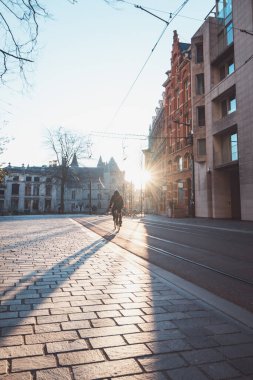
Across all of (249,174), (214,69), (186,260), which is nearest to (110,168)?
(214,69)

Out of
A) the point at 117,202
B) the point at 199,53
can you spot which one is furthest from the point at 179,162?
the point at 117,202

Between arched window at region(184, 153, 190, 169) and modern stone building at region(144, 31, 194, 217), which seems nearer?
modern stone building at region(144, 31, 194, 217)

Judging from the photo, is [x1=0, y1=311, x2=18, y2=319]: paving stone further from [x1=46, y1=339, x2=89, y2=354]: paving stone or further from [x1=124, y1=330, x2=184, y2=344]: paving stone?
[x1=124, y1=330, x2=184, y2=344]: paving stone

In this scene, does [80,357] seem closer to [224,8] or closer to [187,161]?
[224,8]

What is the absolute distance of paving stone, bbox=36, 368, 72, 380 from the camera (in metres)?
1.85

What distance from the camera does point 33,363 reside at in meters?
2.04

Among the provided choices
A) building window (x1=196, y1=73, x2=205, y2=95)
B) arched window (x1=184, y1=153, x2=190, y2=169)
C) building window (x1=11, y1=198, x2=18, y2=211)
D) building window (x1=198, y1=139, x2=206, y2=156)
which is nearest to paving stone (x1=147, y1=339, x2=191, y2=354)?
building window (x1=198, y1=139, x2=206, y2=156)

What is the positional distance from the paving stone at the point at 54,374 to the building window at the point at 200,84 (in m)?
28.3

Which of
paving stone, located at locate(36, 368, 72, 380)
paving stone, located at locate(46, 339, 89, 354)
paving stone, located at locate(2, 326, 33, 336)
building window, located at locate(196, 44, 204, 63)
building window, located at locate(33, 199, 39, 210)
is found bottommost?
paving stone, located at locate(36, 368, 72, 380)

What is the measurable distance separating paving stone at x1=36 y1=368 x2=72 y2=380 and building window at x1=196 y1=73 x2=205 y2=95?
92.9 feet

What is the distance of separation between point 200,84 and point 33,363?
28.8 metres

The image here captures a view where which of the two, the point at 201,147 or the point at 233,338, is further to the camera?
the point at 201,147

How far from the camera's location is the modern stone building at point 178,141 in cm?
3047

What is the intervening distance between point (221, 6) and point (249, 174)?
14402 mm
